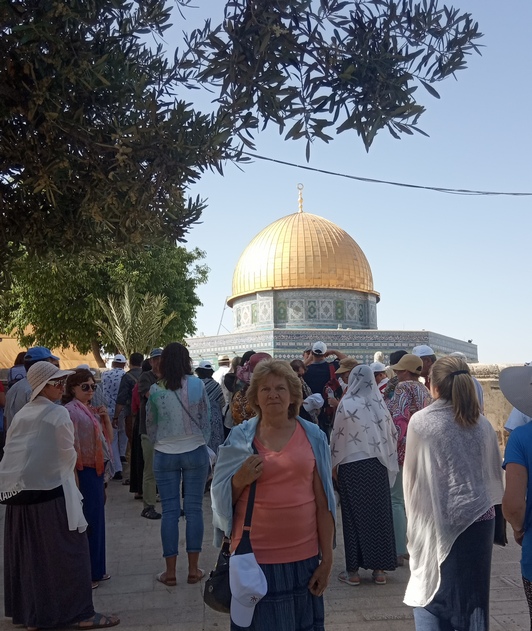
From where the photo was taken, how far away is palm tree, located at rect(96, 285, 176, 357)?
21062mm

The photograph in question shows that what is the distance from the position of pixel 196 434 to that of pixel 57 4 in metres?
2.97

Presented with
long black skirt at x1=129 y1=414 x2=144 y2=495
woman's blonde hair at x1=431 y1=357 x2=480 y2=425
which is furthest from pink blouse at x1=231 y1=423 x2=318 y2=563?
long black skirt at x1=129 y1=414 x2=144 y2=495

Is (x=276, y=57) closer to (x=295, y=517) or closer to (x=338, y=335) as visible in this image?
(x=295, y=517)

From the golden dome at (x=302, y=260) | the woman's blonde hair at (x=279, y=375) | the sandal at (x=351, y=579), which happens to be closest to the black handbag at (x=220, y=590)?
the woman's blonde hair at (x=279, y=375)

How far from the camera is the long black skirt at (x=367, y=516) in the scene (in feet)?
16.8

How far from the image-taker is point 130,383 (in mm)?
9125

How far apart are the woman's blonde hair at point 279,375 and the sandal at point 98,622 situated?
2016mm

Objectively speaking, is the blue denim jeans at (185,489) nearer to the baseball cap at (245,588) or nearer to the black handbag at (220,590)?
the black handbag at (220,590)

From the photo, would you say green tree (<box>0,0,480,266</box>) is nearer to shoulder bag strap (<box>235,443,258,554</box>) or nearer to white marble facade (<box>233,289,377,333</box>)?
shoulder bag strap (<box>235,443,258,554</box>)

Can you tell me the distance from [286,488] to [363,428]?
2354 mm

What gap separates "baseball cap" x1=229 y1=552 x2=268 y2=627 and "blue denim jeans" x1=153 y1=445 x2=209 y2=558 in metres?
2.32

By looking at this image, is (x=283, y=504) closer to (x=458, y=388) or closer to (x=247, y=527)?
(x=247, y=527)

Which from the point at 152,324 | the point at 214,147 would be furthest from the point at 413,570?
the point at 152,324

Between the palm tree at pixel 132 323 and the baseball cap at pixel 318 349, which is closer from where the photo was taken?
the baseball cap at pixel 318 349
